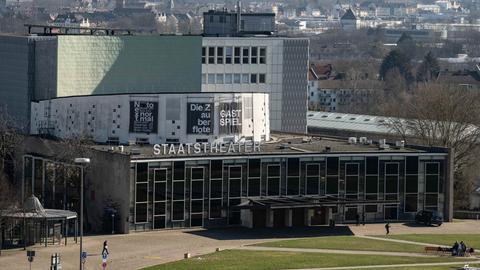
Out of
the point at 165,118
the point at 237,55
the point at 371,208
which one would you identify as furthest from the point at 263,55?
the point at 371,208

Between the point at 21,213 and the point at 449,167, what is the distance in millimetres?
35175

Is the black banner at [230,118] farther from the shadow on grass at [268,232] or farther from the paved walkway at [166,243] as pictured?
the paved walkway at [166,243]

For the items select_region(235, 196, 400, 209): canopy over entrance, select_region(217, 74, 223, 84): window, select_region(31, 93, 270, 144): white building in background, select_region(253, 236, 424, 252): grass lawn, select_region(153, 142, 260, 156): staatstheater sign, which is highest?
select_region(217, 74, 223, 84): window

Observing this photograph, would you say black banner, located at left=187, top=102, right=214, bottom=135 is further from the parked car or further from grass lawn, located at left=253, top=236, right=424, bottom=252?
the parked car

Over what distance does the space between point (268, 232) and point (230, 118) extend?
12582 mm

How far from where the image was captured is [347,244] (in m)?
128

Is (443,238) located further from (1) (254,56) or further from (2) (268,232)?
(1) (254,56)

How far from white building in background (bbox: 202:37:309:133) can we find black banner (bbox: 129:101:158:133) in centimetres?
2281

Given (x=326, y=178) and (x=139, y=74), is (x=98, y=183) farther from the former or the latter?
(x=139, y=74)

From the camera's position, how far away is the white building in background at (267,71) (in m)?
166

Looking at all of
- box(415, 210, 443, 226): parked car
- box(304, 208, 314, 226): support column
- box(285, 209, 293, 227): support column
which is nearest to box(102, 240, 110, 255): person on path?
box(285, 209, 293, 227): support column

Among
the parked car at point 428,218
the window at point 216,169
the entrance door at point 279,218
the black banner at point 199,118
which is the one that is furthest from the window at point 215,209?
the parked car at point 428,218

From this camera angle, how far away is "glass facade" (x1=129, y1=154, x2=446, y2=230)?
133500 mm

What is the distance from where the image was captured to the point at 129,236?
131 meters
